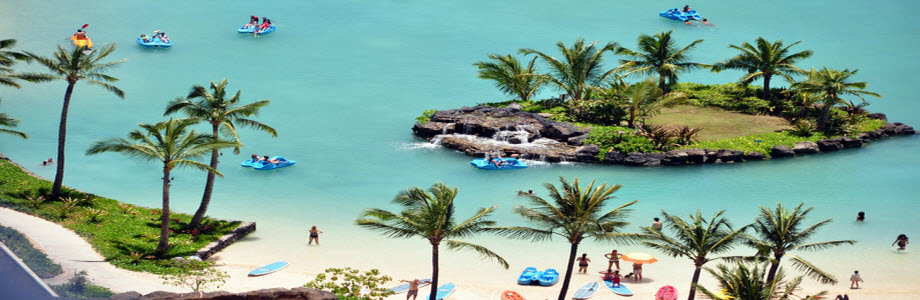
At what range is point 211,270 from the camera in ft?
125

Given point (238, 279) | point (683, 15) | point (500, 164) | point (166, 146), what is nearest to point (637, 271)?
point (500, 164)

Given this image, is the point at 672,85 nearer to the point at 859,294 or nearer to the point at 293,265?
the point at 859,294

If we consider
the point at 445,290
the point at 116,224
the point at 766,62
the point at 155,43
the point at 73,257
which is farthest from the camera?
the point at 155,43

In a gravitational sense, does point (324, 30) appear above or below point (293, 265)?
above

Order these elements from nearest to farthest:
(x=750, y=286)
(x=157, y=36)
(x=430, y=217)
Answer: (x=750, y=286)
(x=430, y=217)
(x=157, y=36)

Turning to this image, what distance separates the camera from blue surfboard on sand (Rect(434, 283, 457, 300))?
128 ft

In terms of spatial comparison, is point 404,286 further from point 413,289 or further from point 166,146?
point 166,146

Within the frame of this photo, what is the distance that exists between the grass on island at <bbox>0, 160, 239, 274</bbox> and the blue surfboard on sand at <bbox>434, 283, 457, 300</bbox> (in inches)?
393

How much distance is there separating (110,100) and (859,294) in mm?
44668

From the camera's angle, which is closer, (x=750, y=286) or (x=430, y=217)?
(x=750, y=286)

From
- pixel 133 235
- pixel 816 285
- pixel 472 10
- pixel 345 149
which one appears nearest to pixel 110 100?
pixel 345 149

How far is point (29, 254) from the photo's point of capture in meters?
37.9

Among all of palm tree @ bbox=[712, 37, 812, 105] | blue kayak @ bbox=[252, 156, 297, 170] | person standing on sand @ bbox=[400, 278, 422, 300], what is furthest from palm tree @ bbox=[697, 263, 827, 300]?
palm tree @ bbox=[712, 37, 812, 105]

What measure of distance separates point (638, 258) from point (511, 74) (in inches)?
989
